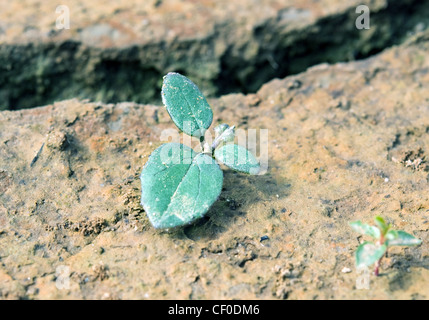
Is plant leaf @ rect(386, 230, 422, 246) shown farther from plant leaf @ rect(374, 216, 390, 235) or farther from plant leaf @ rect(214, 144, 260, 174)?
plant leaf @ rect(214, 144, 260, 174)

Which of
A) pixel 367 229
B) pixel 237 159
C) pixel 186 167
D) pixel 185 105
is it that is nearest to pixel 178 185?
pixel 186 167

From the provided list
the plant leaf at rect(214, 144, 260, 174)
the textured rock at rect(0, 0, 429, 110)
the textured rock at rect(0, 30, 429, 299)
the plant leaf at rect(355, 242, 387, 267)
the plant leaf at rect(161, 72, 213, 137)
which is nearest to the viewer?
the plant leaf at rect(355, 242, 387, 267)

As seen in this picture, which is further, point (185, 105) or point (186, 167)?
point (185, 105)

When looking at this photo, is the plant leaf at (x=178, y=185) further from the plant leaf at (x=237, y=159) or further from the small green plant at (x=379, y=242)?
the small green plant at (x=379, y=242)

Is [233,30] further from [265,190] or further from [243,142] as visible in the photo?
[265,190]

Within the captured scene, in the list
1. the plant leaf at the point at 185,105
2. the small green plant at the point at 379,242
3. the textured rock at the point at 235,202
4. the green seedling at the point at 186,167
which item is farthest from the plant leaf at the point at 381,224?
the plant leaf at the point at 185,105

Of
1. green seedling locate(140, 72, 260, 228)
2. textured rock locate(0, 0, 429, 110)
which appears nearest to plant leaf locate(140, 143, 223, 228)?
green seedling locate(140, 72, 260, 228)

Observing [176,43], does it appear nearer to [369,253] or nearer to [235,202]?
[235,202]
